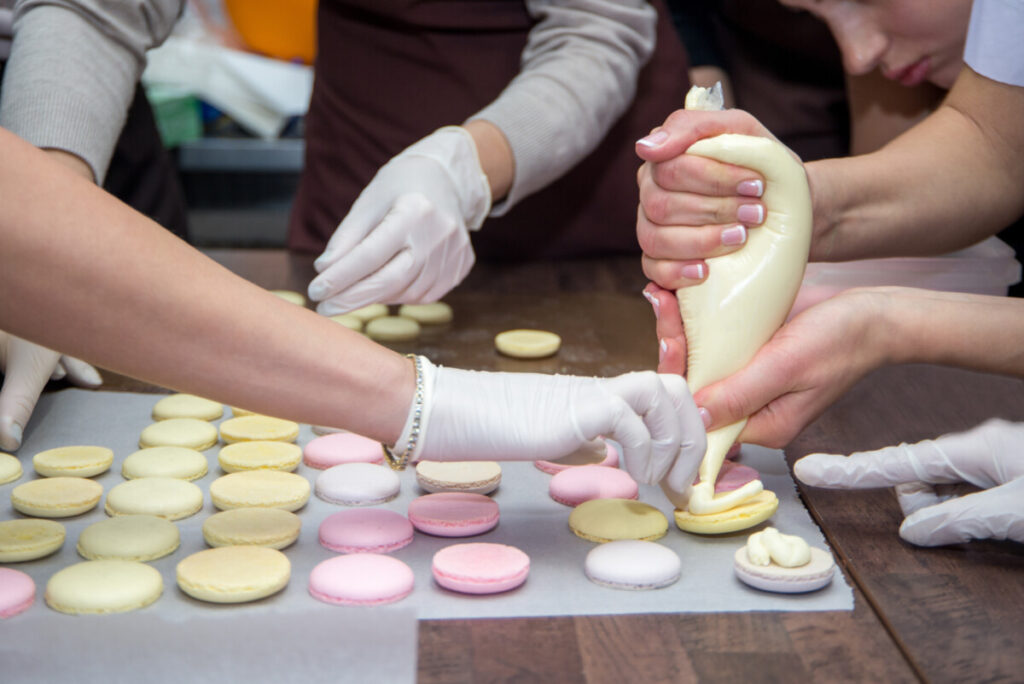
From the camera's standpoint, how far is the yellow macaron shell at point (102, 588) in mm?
1060

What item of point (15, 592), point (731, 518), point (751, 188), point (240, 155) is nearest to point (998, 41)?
point (751, 188)

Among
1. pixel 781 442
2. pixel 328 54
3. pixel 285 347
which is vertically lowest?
pixel 781 442

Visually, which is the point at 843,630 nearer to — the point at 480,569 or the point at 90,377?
the point at 480,569

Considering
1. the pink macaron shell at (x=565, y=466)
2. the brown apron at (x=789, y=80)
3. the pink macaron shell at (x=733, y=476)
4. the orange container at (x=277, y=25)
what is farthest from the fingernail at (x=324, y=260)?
the orange container at (x=277, y=25)

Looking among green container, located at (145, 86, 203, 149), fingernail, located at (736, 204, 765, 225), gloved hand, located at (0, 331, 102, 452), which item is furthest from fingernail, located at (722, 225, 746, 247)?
green container, located at (145, 86, 203, 149)

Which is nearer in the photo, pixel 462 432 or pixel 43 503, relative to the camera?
pixel 462 432

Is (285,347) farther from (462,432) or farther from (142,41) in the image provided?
(142,41)

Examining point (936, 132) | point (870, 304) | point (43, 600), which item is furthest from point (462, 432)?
point (936, 132)

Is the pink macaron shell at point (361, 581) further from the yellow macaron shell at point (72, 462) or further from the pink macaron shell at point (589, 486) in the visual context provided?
the yellow macaron shell at point (72, 462)

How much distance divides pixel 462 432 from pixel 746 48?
200cm

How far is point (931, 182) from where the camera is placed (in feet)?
5.51

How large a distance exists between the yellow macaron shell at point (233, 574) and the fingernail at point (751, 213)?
2.28 feet

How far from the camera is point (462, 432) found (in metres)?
1.14

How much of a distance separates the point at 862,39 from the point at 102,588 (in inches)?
62.6
